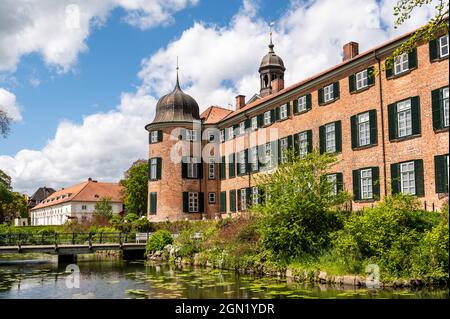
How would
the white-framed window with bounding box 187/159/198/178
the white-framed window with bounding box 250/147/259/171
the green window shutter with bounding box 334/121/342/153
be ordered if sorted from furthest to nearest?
the white-framed window with bounding box 187/159/198/178, the white-framed window with bounding box 250/147/259/171, the green window shutter with bounding box 334/121/342/153

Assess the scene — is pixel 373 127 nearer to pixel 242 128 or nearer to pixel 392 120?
pixel 392 120

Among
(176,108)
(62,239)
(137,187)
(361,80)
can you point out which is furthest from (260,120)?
(137,187)

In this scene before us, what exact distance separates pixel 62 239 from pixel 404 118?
23019 millimetres

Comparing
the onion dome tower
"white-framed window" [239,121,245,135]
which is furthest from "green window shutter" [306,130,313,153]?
the onion dome tower

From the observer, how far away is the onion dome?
123 feet

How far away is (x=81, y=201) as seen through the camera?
72125mm

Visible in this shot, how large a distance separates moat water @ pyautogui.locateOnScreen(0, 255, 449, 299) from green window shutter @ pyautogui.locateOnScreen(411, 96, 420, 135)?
Result: 8437 millimetres

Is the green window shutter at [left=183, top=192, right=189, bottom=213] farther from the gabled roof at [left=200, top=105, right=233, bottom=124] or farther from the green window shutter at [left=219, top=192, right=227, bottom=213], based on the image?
the gabled roof at [left=200, top=105, right=233, bottom=124]

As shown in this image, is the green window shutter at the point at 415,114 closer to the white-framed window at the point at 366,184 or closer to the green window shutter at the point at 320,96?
the white-framed window at the point at 366,184

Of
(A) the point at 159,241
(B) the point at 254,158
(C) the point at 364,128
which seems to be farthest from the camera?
(B) the point at 254,158

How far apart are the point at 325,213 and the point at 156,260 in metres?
12.1

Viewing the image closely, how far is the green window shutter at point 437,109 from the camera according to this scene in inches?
778

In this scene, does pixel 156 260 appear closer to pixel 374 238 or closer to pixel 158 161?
pixel 158 161

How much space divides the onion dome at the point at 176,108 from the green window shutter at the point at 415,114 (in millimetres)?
19476
